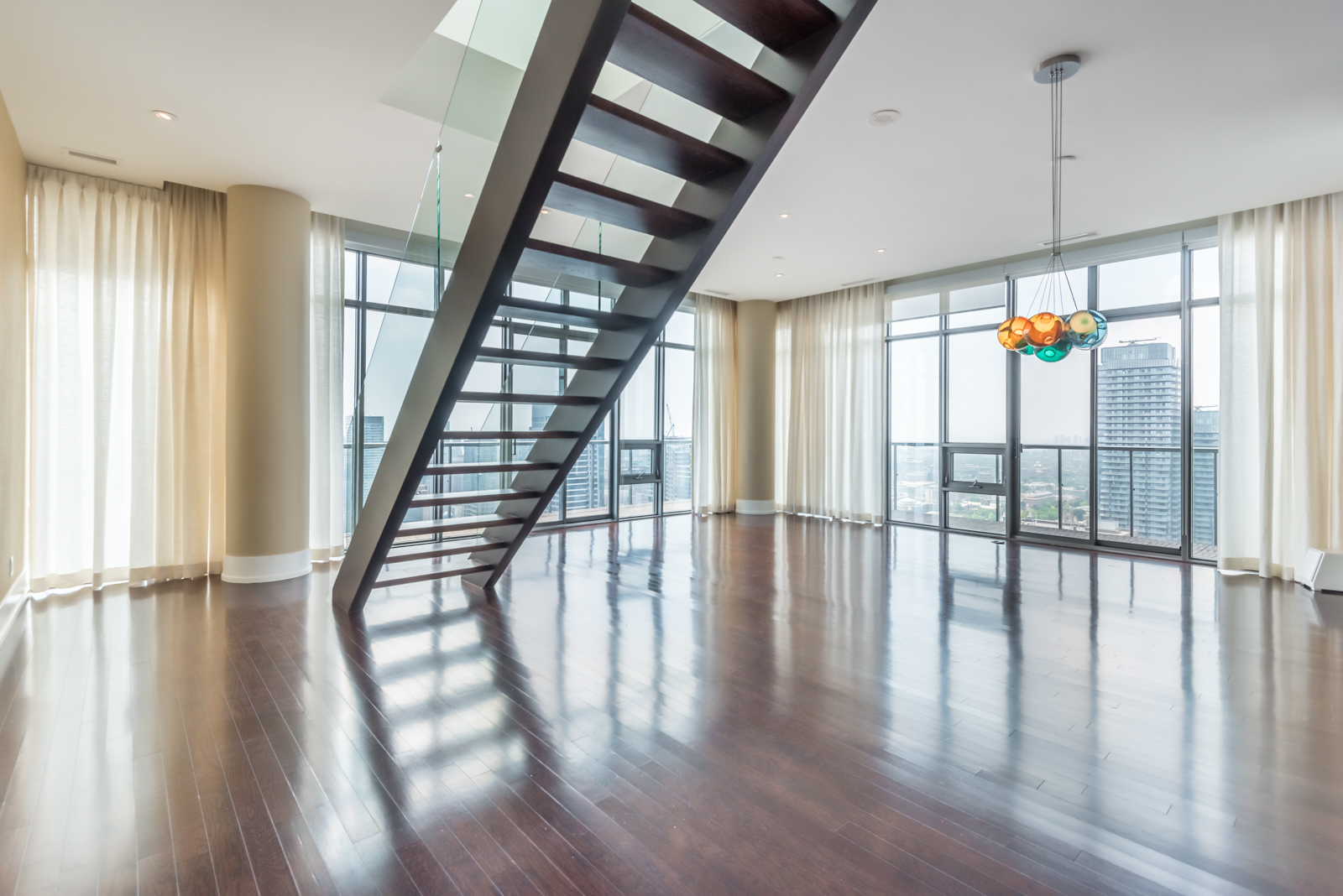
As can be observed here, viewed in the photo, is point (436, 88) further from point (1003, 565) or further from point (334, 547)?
point (1003, 565)

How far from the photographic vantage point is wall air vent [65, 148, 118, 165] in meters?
4.48

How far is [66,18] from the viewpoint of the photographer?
3094 millimetres

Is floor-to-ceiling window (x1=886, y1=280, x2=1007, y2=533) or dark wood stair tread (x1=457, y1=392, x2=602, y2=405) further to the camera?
floor-to-ceiling window (x1=886, y1=280, x2=1007, y2=533)

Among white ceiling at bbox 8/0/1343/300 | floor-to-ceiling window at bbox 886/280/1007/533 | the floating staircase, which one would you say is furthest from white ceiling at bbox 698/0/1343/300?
floor-to-ceiling window at bbox 886/280/1007/533

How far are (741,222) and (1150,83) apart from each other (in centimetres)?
326

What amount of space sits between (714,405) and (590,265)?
6738 mm

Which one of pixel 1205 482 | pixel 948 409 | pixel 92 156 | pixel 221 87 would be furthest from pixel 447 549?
pixel 1205 482

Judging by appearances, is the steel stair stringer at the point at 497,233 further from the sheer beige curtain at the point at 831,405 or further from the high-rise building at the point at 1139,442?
the high-rise building at the point at 1139,442

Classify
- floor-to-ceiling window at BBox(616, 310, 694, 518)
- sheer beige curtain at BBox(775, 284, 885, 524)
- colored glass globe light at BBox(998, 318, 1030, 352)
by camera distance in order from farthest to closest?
1. floor-to-ceiling window at BBox(616, 310, 694, 518)
2. sheer beige curtain at BBox(775, 284, 885, 524)
3. colored glass globe light at BBox(998, 318, 1030, 352)

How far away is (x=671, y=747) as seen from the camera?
8.48ft

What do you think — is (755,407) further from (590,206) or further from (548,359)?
(590,206)

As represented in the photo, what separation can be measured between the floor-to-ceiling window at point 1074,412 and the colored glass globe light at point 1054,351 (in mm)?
3259

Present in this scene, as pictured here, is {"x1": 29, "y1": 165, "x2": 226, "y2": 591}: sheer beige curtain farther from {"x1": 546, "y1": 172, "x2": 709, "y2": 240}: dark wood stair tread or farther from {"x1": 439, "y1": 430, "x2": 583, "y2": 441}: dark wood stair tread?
{"x1": 546, "y1": 172, "x2": 709, "y2": 240}: dark wood stair tread

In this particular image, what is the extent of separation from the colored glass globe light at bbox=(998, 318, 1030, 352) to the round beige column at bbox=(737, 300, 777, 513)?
5.43 meters
